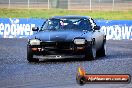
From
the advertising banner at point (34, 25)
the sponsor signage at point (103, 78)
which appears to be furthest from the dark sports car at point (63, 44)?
the advertising banner at point (34, 25)

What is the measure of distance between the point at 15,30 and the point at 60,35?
1679 centimetres

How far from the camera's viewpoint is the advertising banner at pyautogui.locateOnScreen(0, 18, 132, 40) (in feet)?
103

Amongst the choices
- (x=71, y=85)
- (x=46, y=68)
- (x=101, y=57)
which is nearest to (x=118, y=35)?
(x=101, y=57)

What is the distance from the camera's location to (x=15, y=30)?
107ft

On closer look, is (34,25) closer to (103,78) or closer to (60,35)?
(60,35)

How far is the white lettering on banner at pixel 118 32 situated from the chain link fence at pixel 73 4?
16.2 m

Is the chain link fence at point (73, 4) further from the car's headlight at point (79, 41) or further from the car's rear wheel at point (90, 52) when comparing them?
the car's headlight at point (79, 41)

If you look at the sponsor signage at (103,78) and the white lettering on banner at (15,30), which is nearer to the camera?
the sponsor signage at (103,78)

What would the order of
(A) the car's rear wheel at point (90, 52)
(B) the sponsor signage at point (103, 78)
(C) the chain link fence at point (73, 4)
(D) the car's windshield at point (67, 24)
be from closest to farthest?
(B) the sponsor signage at point (103, 78) < (A) the car's rear wheel at point (90, 52) < (D) the car's windshield at point (67, 24) < (C) the chain link fence at point (73, 4)

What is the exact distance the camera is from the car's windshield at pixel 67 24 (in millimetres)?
17453

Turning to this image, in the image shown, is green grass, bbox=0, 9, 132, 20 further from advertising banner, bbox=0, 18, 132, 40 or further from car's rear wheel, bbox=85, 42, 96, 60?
car's rear wheel, bbox=85, 42, 96, 60

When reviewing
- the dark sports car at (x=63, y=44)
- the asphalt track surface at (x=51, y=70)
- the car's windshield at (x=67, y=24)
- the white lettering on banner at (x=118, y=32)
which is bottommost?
the white lettering on banner at (x=118, y=32)

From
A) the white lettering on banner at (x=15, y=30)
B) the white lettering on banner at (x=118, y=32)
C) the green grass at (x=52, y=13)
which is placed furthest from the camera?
the green grass at (x=52, y=13)

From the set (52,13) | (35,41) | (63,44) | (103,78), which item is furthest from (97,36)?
(52,13)
